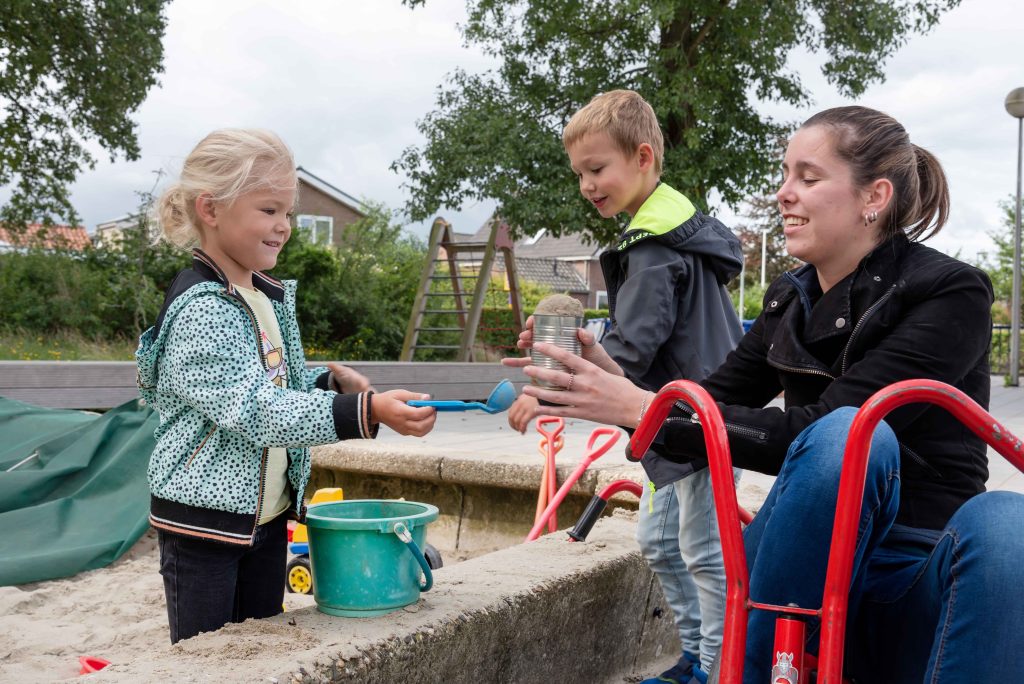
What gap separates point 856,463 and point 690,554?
129 cm

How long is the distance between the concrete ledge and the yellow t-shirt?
25 cm

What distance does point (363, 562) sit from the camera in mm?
1984

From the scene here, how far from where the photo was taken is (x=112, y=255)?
12570 millimetres

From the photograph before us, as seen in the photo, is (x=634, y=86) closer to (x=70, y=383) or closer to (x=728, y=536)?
(x=70, y=383)

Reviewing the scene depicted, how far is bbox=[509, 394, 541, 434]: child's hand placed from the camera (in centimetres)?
196

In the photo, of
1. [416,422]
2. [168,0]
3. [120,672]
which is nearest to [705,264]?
[416,422]

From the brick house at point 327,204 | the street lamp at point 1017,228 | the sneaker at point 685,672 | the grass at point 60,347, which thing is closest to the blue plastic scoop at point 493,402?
the sneaker at point 685,672

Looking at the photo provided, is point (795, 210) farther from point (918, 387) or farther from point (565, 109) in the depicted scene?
point (565, 109)

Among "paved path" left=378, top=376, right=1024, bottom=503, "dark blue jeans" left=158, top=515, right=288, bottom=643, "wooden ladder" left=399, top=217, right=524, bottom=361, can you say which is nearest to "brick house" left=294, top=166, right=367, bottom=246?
"wooden ladder" left=399, top=217, right=524, bottom=361

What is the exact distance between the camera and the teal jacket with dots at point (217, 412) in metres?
1.93

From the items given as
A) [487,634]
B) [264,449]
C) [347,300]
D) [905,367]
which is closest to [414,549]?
[487,634]

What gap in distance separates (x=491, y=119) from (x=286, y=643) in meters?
13.7

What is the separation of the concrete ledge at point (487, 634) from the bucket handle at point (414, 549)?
0.04 m

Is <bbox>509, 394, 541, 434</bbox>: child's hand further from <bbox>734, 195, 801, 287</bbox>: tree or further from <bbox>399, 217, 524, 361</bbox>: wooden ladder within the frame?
<bbox>734, 195, 801, 287</bbox>: tree
